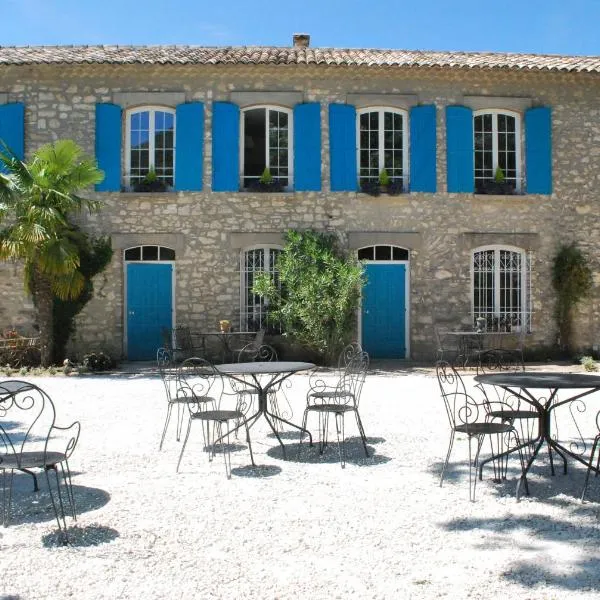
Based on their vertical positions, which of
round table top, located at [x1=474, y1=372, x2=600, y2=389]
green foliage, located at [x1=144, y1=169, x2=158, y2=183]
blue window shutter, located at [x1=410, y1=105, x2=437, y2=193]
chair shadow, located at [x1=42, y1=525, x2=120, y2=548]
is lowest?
chair shadow, located at [x1=42, y1=525, x2=120, y2=548]

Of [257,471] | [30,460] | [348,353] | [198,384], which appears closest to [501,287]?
[348,353]

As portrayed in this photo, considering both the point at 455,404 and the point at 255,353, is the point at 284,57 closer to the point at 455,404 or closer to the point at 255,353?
the point at 255,353

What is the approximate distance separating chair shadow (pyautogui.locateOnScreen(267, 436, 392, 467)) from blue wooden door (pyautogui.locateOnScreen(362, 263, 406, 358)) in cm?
746

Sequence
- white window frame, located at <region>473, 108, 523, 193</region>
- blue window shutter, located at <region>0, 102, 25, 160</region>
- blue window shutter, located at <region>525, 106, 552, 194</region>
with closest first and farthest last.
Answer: blue window shutter, located at <region>0, 102, 25, 160</region> → blue window shutter, located at <region>525, 106, 552, 194</region> → white window frame, located at <region>473, 108, 523, 193</region>

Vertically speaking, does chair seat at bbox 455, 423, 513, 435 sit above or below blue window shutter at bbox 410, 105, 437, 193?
below

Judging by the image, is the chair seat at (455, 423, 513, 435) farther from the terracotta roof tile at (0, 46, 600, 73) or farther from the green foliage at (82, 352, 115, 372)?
the terracotta roof tile at (0, 46, 600, 73)

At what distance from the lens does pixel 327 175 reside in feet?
45.2

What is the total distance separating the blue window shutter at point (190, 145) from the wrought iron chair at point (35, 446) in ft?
17.7

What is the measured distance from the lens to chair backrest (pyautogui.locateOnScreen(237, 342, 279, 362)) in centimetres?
1216

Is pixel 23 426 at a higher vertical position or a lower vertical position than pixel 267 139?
lower

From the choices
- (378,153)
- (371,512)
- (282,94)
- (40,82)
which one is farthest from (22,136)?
(371,512)

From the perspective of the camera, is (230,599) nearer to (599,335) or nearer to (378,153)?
(378,153)

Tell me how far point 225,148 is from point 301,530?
10.7m

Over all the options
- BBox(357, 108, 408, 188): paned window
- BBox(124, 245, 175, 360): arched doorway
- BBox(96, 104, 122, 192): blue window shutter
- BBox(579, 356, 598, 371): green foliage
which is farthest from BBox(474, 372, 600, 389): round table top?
BBox(96, 104, 122, 192): blue window shutter
